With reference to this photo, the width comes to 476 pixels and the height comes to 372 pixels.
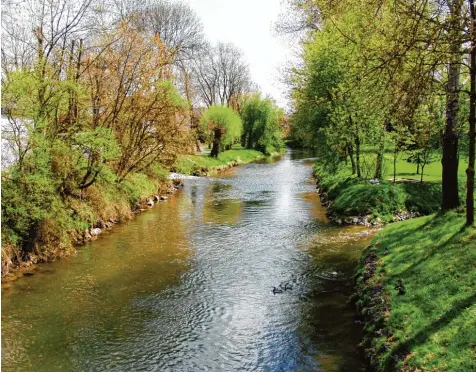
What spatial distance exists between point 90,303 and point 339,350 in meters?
7.30

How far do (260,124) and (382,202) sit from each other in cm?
5319

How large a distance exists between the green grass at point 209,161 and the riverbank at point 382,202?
14394 mm

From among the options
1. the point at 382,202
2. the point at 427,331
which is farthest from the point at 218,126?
the point at 427,331

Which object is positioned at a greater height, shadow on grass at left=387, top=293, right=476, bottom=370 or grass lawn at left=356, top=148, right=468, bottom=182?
grass lawn at left=356, top=148, right=468, bottom=182

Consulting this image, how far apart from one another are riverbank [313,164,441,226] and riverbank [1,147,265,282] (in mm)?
11559

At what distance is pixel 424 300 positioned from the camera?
9.99 metres

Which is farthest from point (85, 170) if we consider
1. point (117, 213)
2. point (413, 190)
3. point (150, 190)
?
point (413, 190)

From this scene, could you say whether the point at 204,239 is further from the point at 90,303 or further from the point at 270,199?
the point at 270,199

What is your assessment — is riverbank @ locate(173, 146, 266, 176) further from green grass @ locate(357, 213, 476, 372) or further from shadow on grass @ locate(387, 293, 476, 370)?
shadow on grass @ locate(387, 293, 476, 370)

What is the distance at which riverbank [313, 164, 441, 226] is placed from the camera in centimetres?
2206

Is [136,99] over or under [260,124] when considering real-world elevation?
under

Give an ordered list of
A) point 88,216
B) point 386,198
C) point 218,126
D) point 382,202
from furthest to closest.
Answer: point 218,126
point 386,198
point 382,202
point 88,216

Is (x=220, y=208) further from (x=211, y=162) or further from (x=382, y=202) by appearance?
Answer: (x=211, y=162)

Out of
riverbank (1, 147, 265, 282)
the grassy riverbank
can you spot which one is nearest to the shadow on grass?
riverbank (1, 147, 265, 282)
